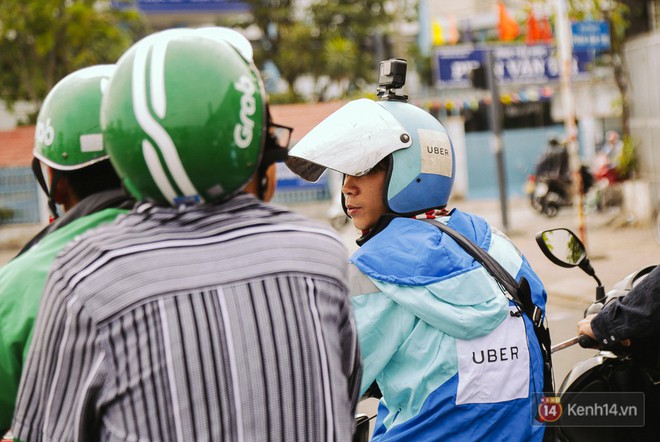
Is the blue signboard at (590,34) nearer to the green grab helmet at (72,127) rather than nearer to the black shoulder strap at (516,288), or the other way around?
the black shoulder strap at (516,288)

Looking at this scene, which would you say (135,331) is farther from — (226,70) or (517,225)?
(517,225)

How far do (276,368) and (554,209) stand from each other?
607 inches

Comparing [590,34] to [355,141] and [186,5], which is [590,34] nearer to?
[355,141]

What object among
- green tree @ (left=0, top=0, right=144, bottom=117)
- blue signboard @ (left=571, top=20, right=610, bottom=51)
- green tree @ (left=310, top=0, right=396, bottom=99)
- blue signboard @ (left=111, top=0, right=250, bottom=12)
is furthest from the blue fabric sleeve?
blue signboard @ (left=111, top=0, right=250, bottom=12)

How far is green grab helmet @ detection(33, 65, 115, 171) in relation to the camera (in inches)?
74.1

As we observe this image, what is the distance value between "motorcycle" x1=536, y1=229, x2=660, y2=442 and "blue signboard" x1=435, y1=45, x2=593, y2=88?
17643mm

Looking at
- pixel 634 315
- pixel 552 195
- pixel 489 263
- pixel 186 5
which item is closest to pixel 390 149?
pixel 489 263

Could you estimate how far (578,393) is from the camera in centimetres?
272

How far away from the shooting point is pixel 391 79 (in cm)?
243

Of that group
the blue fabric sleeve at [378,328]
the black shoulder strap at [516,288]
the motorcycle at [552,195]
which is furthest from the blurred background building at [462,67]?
the blue fabric sleeve at [378,328]

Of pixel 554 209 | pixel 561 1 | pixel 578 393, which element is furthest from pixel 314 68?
pixel 578 393

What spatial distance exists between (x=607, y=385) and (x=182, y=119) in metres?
1.99

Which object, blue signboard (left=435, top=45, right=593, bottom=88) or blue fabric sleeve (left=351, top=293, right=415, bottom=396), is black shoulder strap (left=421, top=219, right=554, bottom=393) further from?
blue signboard (left=435, top=45, right=593, bottom=88)

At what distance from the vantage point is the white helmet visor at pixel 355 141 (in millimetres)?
2271
